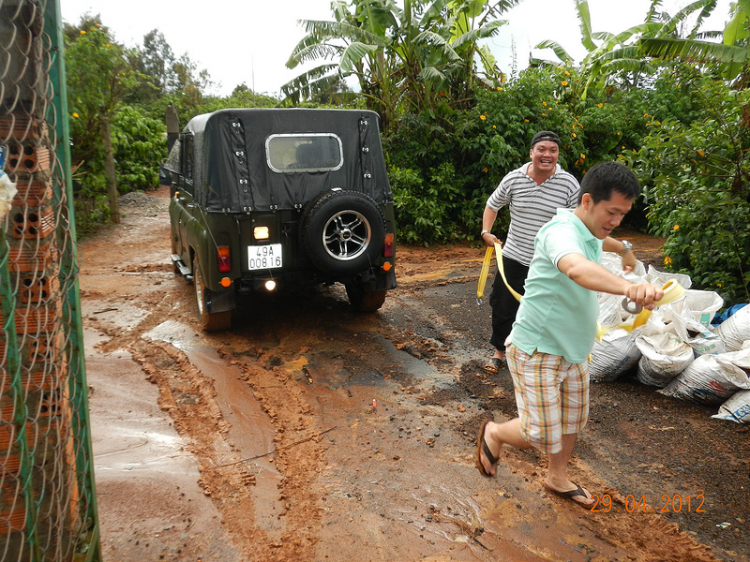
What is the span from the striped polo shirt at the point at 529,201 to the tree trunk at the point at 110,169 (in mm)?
8539

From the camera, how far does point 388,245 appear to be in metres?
5.70

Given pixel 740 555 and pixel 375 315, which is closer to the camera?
pixel 740 555

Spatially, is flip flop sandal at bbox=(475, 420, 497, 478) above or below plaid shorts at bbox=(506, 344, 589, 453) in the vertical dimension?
below

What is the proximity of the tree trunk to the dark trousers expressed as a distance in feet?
28.4

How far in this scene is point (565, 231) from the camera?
2.52 meters

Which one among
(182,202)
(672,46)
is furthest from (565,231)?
(672,46)

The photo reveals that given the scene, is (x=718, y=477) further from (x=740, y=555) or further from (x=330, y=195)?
(x=330, y=195)

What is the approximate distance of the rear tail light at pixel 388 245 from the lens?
5.70 meters

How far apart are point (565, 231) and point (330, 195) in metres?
2.96

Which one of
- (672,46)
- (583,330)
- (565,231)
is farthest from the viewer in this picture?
(672,46)

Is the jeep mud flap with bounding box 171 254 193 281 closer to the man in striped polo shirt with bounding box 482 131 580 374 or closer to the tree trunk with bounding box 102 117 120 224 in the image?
the man in striped polo shirt with bounding box 482 131 580 374

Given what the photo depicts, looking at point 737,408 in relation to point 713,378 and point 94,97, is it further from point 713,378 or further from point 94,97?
point 94,97

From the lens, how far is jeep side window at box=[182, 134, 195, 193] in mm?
5918
